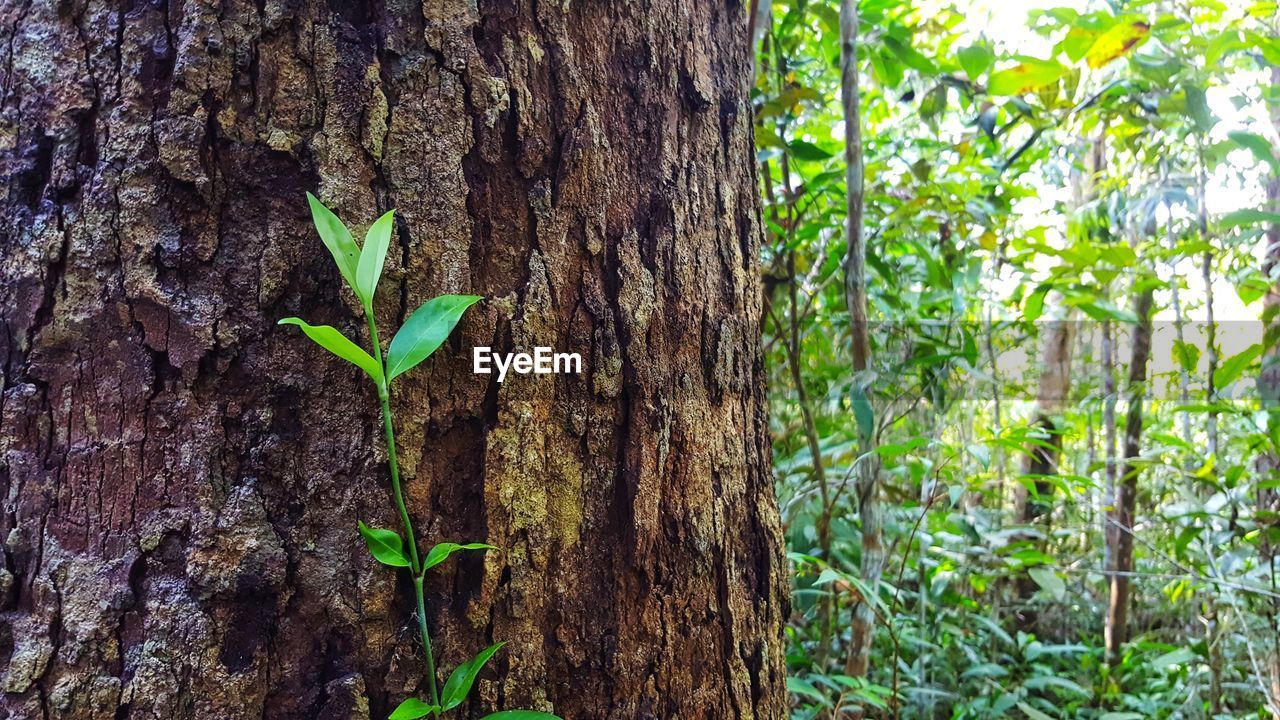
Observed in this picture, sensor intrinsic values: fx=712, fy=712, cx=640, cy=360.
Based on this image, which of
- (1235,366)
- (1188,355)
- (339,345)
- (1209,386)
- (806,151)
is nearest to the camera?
(339,345)

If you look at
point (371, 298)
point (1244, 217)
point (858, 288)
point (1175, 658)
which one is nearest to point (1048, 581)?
point (1175, 658)

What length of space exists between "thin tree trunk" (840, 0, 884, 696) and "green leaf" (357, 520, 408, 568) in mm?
852

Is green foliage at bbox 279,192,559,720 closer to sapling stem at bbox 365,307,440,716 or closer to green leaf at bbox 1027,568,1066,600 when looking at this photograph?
sapling stem at bbox 365,307,440,716

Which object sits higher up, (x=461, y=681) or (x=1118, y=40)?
(x=1118, y=40)

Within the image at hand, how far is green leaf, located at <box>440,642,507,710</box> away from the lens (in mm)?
441

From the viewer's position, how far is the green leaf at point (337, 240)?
1.35 ft

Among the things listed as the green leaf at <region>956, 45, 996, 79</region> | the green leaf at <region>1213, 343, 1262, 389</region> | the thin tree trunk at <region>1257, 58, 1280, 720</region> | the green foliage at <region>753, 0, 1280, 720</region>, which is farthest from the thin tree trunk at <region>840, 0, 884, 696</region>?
the thin tree trunk at <region>1257, 58, 1280, 720</region>

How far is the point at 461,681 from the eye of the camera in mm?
444

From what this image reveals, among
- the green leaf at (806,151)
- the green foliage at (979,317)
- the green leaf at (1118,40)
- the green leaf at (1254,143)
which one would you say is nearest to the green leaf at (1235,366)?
the green foliage at (979,317)

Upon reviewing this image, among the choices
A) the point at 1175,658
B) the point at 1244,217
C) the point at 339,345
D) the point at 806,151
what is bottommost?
the point at 1175,658

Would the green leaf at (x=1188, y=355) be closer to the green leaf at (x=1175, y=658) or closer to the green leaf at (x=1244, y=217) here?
the green leaf at (x=1244, y=217)

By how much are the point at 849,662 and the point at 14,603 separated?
1.17 metres

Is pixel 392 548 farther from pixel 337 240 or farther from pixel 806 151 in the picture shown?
pixel 806 151

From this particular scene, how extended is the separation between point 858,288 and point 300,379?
0.95m
